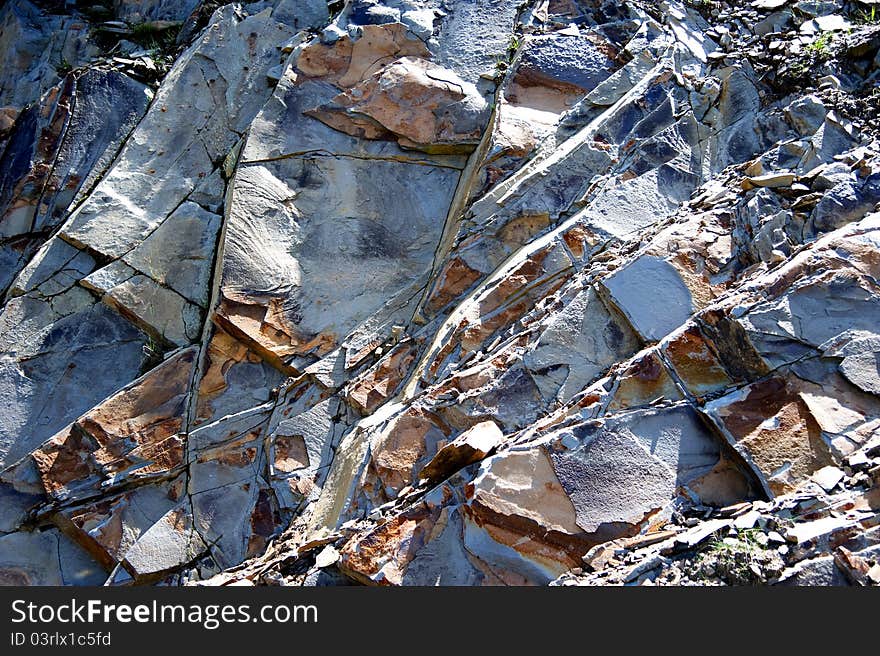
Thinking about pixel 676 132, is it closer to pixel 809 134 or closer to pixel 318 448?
pixel 809 134

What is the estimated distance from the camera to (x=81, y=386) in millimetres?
5234

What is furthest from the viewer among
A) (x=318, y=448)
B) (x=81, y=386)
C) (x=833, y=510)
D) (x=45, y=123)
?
(x=45, y=123)

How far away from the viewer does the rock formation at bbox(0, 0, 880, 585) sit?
3850mm

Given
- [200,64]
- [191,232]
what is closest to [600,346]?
[191,232]

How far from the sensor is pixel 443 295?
199 inches

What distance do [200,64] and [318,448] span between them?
2.97 metres

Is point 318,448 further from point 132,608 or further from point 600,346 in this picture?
point 600,346

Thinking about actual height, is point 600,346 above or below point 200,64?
below

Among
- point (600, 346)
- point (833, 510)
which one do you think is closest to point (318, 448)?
point (600, 346)

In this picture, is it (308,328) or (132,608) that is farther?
(308,328)

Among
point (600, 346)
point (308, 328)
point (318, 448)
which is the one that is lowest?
point (318, 448)

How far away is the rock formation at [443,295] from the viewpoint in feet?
12.6

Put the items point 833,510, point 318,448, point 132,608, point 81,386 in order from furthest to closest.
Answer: point 81,386 → point 318,448 → point 132,608 → point 833,510

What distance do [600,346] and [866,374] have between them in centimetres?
120
